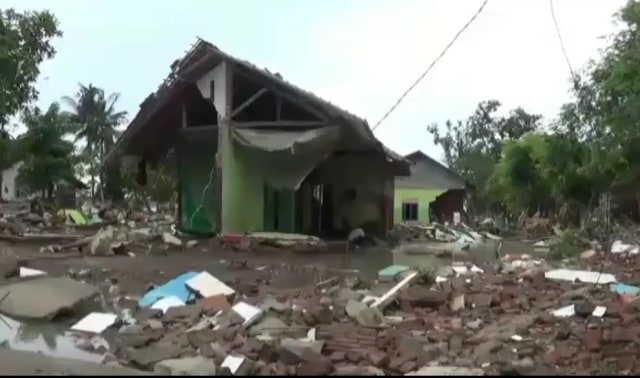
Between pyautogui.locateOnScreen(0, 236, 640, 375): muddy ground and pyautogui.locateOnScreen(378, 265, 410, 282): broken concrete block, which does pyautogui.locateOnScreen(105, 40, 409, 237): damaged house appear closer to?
pyautogui.locateOnScreen(378, 265, 410, 282): broken concrete block

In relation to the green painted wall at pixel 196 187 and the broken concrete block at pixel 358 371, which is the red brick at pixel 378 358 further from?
the green painted wall at pixel 196 187

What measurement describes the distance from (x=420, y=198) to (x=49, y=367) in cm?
4320

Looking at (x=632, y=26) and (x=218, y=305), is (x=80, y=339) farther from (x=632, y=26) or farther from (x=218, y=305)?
(x=632, y=26)

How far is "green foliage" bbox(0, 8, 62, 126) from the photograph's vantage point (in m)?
22.9

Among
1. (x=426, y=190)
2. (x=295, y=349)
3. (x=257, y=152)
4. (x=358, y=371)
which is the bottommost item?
(x=358, y=371)

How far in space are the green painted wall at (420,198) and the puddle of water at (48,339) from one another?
132 ft

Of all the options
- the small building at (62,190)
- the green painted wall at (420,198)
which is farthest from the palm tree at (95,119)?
the green painted wall at (420,198)

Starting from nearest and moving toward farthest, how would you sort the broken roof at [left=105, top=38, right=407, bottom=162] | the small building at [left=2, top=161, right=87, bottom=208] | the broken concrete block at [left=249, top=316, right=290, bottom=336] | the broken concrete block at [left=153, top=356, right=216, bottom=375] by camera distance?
the broken concrete block at [left=153, top=356, right=216, bottom=375]
the broken concrete block at [left=249, top=316, right=290, bottom=336]
the broken roof at [left=105, top=38, right=407, bottom=162]
the small building at [left=2, top=161, right=87, bottom=208]

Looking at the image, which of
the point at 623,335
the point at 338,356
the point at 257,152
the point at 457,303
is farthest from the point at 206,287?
the point at 257,152

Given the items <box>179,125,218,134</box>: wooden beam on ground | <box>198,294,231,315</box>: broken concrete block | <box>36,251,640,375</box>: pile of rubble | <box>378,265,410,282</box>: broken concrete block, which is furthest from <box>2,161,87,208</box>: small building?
<box>198,294,231,315</box>: broken concrete block

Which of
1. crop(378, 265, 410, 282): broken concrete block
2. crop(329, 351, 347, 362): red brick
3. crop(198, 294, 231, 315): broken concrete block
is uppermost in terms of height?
crop(378, 265, 410, 282): broken concrete block

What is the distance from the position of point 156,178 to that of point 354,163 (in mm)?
25282

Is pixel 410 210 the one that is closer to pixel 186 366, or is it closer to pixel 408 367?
pixel 408 367

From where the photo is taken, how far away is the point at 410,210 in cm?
4784
